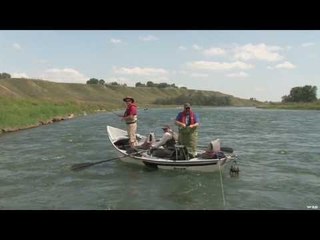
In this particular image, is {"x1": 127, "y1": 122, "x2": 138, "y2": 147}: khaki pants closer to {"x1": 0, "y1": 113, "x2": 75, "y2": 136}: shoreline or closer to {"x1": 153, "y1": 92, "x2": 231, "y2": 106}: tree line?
{"x1": 0, "y1": 113, "x2": 75, "y2": 136}: shoreline

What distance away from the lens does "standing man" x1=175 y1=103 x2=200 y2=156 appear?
15133mm

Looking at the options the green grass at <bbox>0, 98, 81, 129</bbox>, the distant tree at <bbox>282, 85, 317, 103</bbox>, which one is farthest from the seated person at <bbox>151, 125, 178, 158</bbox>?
the distant tree at <bbox>282, 85, 317, 103</bbox>

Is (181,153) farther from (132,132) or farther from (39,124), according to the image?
(39,124)

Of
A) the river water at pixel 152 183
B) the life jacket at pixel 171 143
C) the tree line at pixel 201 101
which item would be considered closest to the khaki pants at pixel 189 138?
the life jacket at pixel 171 143

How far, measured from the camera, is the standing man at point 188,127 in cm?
1513

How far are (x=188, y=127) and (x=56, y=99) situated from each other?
97832 mm

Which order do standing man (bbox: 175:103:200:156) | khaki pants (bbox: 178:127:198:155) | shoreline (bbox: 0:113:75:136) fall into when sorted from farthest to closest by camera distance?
shoreline (bbox: 0:113:75:136) → khaki pants (bbox: 178:127:198:155) → standing man (bbox: 175:103:200:156)

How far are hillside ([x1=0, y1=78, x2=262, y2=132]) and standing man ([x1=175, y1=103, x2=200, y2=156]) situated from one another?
21051mm

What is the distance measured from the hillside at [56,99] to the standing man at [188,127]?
69.1 ft
